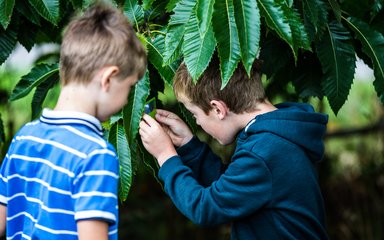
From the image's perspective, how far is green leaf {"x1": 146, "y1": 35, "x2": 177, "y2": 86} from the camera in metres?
2.14

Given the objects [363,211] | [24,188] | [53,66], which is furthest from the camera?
[363,211]

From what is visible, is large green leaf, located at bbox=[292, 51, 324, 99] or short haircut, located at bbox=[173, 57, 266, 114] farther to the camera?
large green leaf, located at bbox=[292, 51, 324, 99]

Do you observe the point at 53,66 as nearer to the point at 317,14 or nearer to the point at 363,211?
the point at 317,14

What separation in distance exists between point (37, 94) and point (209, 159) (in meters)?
0.70

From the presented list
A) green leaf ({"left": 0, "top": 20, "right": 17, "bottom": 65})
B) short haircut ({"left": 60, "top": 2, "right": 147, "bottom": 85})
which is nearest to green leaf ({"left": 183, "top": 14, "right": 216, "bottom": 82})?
short haircut ({"left": 60, "top": 2, "right": 147, "bottom": 85})

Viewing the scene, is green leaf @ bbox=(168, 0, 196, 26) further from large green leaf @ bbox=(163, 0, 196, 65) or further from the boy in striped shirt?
the boy in striped shirt

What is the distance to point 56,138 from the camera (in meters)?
1.62

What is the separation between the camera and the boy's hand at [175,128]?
2.35m

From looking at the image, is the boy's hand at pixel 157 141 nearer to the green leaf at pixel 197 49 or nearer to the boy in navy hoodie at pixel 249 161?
the boy in navy hoodie at pixel 249 161

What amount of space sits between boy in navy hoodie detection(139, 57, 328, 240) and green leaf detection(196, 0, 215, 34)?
331 millimetres

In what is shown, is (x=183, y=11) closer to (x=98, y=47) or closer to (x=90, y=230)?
(x=98, y=47)

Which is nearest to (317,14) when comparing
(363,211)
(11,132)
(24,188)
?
(24,188)

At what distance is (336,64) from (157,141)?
0.70 m

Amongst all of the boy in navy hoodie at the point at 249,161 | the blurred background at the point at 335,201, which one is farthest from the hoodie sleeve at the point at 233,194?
the blurred background at the point at 335,201
